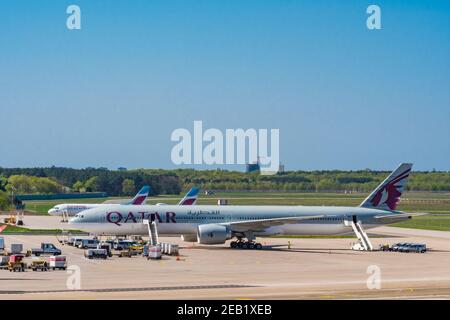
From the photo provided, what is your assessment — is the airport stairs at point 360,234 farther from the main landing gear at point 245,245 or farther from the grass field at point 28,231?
the grass field at point 28,231

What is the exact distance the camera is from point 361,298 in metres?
50.3

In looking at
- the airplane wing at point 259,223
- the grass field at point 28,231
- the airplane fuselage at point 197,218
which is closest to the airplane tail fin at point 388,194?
the airplane fuselage at point 197,218

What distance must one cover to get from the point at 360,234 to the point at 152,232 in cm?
2250

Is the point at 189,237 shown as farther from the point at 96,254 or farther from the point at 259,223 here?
the point at 96,254

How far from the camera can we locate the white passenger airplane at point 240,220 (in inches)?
3556

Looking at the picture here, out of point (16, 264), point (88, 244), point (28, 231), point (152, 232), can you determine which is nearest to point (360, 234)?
point (152, 232)

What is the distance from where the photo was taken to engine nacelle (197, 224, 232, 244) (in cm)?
8994

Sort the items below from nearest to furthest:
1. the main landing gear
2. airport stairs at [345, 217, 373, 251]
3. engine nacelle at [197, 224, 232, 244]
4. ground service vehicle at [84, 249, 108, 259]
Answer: ground service vehicle at [84, 249, 108, 259]
engine nacelle at [197, 224, 232, 244]
the main landing gear
airport stairs at [345, 217, 373, 251]

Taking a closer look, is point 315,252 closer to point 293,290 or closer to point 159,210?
point 159,210

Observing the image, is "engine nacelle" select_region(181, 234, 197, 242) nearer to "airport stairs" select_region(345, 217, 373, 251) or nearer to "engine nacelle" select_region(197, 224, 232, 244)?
"engine nacelle" select_region(197, 224, 232, 244)

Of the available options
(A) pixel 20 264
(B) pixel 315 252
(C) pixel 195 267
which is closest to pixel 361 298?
(C) pixel 195 267

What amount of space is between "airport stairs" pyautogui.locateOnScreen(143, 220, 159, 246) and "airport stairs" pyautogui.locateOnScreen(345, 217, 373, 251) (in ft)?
70.4

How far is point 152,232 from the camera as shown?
8925 cm

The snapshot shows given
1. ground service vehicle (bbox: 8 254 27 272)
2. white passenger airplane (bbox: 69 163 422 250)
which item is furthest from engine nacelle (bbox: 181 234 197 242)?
ground service vehicle (bbox: 8 254 27 272)
